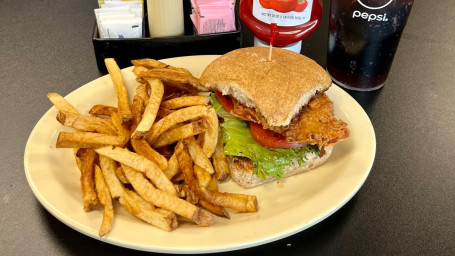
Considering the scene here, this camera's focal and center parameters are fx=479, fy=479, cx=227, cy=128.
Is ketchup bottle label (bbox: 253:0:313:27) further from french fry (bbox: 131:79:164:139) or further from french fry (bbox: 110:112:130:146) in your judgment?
french fry (bbox: 110:112:130:146)

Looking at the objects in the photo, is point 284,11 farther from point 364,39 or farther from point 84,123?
point 84,123

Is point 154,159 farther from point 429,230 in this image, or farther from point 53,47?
point 53,47

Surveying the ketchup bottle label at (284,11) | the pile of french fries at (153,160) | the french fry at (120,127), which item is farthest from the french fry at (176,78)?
the ketchup bottle label at (284,11)

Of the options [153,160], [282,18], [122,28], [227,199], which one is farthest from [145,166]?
[282,18]

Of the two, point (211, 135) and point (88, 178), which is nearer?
point (88, 178)

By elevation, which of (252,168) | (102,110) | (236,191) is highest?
(102,110)

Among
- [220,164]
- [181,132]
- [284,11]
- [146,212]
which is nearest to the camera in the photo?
[146,212]

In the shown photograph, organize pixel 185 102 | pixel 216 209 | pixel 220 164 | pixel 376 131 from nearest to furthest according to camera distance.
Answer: pixel 216 209 < pixel 220 164 < pixel 185 102 < pixel 376 131

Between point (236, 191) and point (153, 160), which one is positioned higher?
point (153, 160)
